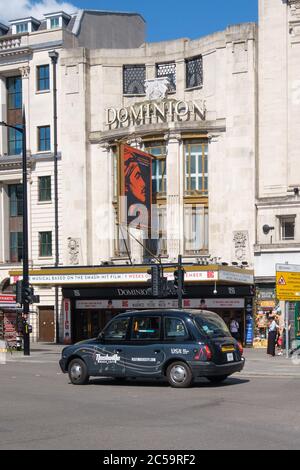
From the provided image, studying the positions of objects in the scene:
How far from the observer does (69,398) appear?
54.5ft

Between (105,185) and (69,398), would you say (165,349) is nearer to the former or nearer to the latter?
(69,398)

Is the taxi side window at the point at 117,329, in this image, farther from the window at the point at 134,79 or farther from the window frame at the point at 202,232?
the window at the point at 134,79

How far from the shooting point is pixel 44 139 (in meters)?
45.7

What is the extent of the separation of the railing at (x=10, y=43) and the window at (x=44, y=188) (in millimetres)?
7929

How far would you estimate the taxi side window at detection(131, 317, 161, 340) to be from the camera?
743 inches

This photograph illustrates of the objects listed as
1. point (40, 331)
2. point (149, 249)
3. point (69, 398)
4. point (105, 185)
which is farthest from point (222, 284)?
point (69, 398)

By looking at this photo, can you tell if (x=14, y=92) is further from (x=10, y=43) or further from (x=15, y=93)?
(x=10, y=43)

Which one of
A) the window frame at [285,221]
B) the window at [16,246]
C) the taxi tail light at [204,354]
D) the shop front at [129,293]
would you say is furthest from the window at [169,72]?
the taxi tail light at [204,354]

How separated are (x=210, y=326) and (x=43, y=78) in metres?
29.9

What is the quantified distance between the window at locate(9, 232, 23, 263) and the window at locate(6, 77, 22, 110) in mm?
7525

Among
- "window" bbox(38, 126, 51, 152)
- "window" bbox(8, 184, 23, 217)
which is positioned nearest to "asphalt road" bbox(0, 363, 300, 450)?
"window" bbox(38, 126, 51, 152)

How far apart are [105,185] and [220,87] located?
8347 millimetres

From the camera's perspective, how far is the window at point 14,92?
4678 centimetres

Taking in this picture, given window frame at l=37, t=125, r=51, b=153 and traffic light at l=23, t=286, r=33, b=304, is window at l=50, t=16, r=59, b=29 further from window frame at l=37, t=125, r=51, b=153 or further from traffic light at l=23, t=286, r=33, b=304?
traffic light at l=23, t=286, r=33, b=304
